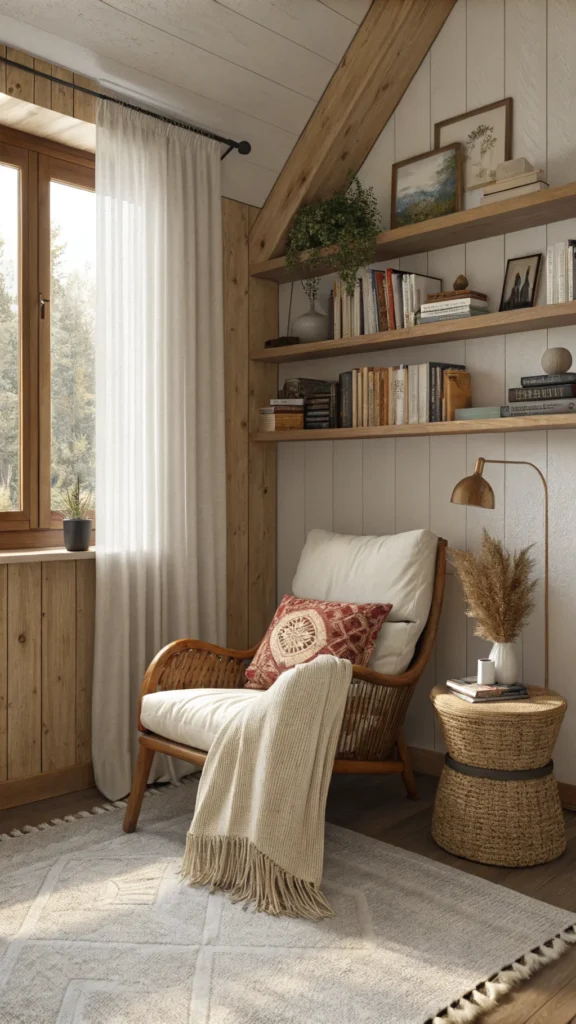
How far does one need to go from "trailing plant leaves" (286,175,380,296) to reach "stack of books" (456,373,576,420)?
797mm

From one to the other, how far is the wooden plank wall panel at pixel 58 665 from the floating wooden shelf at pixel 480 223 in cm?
154

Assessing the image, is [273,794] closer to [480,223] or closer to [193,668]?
[193,668]

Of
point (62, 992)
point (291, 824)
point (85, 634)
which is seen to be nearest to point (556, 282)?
point (291, 824)

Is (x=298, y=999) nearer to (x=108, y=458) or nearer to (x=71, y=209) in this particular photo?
(x=108, y=458)

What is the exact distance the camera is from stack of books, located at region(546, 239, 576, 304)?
269 centimetres

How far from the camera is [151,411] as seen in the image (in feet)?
10.4

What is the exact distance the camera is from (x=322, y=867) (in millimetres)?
2254

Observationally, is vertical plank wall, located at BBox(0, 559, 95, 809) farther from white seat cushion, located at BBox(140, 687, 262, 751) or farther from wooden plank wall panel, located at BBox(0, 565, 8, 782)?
white seat cushion, located at BBox(140, 687, 262, 751)

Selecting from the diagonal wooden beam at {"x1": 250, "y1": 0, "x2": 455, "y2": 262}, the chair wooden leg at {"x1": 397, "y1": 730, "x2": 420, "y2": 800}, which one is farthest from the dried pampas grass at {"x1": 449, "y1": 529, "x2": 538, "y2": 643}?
the diagonal wooden beam at {"x1": 250, "y1": 0, "x2": 455, "y2": 262}

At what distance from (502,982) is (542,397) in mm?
1667

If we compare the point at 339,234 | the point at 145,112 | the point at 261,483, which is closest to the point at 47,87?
A: the point at 145,112

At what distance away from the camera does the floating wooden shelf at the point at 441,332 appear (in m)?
2.71

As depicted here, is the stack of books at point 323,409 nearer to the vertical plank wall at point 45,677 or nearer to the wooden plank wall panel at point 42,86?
the vertical plank wall at point 45,677

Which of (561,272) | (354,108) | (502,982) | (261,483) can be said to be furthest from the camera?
(261,483)
